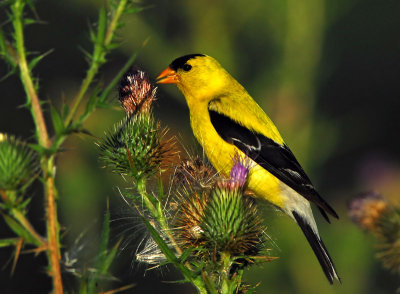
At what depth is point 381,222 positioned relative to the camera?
284cm

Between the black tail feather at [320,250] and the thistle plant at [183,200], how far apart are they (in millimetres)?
994

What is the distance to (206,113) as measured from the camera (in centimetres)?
346

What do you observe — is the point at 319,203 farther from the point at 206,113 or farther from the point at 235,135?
the point at 206,113

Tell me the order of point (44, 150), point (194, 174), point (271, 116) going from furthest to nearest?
point (271, 116) < point (194, 174) < point (44, 150)

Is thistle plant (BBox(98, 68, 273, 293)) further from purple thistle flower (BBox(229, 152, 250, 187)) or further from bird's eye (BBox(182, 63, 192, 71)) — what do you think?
bird's eye (BBox(182, 63, 192, 71))

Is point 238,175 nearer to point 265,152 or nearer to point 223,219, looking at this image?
point 223,219

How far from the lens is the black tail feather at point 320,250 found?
10.1ft

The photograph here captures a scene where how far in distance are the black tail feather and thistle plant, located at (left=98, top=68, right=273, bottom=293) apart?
39.1 inches

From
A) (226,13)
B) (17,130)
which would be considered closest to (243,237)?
(226,13)

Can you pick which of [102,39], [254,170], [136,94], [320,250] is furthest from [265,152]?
[102,39]

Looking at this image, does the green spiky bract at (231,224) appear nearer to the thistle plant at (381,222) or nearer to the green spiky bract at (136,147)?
the green spiky bract at (136,147)

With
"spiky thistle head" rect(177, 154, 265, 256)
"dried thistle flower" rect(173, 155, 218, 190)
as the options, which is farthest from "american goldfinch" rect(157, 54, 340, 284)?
"spiky thistle head" rect(177, 154, 265, 256)

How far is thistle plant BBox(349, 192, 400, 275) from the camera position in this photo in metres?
2.66

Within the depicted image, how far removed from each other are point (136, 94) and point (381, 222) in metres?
1.42
